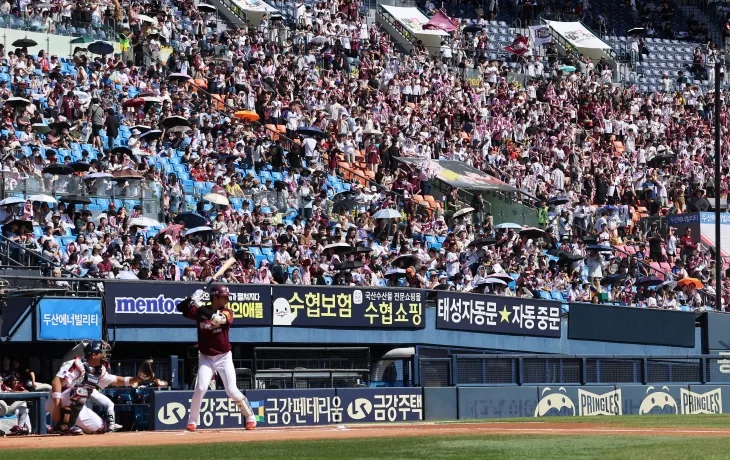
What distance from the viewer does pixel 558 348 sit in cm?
3238

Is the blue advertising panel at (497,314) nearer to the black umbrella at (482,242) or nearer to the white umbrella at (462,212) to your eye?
the black umbrella at (482,242)

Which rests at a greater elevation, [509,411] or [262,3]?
[262,3]

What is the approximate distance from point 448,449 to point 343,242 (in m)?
16.2

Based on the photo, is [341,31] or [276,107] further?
[341,31]

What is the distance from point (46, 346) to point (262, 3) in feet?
71.1

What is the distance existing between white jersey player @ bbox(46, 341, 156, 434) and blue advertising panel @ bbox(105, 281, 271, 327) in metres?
7.76

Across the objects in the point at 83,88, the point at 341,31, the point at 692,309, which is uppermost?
the point at 341,31

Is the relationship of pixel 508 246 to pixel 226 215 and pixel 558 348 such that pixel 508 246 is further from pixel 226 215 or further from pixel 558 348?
pixel 226 215

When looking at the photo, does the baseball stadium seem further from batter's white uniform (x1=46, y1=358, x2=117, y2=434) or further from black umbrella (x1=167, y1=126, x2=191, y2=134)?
black umbrella (x1=167, y1=126, x2=191, y2=134)

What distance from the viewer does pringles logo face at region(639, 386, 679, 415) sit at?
27125mm

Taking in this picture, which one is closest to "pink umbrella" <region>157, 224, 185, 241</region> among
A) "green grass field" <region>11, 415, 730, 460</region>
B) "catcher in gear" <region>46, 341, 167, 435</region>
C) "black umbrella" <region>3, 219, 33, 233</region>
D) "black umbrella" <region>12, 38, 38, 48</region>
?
"black umbrella" <region>3, 219, 33, 233</region>

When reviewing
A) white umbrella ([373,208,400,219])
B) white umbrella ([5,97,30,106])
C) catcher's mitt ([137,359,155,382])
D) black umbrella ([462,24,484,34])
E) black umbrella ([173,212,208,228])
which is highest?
black umbrella ([462,24,484,34])

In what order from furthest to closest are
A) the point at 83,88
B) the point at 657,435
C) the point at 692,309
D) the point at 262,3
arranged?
the point at 262,3 < the point at 692,309 < the point at 83,88 < the point at 657,435

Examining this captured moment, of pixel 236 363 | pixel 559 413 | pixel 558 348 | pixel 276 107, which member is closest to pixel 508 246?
pixel 558 348
